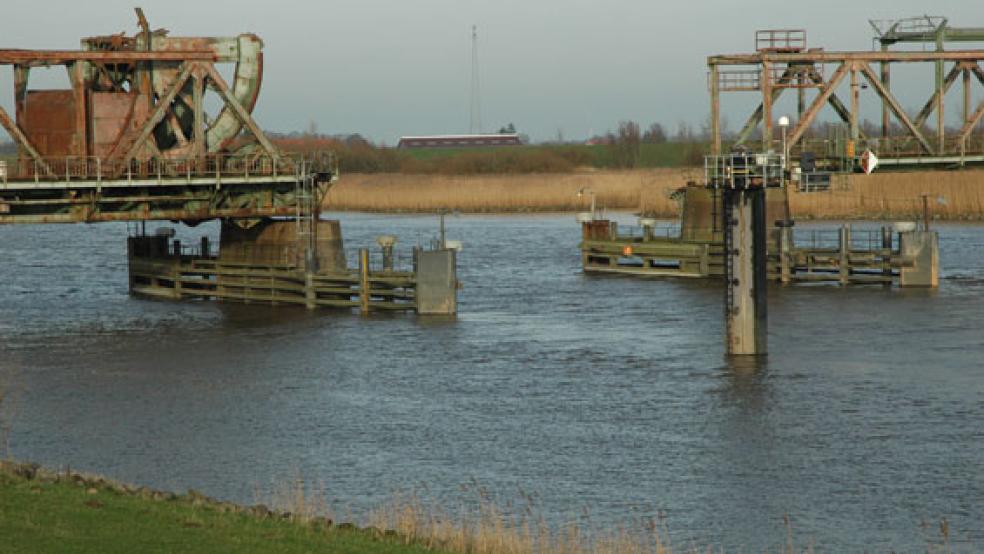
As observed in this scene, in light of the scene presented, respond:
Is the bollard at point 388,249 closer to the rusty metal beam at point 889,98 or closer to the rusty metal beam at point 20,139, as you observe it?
the rusty metal beam at point 20,139

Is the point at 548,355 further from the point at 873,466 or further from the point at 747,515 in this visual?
the point at 747,515

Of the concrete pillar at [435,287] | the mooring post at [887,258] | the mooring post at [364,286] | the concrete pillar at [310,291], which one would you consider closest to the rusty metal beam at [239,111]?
the concrete pillar at [310,291]

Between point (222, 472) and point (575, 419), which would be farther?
point (575, 419)

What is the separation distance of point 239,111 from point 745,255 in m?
21.9

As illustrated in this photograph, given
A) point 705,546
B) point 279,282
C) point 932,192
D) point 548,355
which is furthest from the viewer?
point 932,192

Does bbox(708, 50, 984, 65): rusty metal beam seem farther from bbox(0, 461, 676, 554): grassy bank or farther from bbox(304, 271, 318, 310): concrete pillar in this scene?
bbox(0, 461, 676, 554): grassy bank

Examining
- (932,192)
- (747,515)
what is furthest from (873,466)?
(932,192)

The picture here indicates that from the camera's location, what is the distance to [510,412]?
113 feet

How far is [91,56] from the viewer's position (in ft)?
170

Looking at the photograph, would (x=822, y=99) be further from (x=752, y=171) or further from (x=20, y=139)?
(x=20, y=139)

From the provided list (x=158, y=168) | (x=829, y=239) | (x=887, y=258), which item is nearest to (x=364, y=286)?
(x=158, y=168)

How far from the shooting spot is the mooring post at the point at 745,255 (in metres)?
39.9

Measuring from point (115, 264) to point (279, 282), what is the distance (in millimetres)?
24661

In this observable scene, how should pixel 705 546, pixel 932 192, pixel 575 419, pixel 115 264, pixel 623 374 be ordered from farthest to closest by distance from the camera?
pixel 932 192, pixel 115 264, pixel 623 374, pixel 575 419, pixel 705 546
